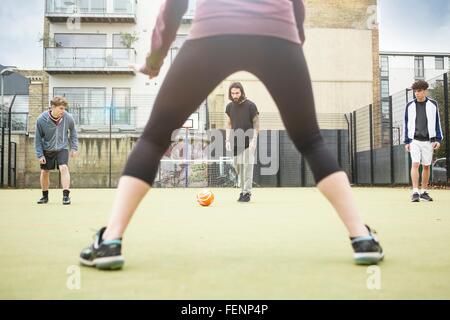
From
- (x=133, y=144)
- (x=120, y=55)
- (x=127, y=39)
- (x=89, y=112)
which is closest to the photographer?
(x=133, y=144)

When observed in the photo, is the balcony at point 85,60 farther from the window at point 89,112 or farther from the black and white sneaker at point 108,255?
the black and white sneaker at point 108,255

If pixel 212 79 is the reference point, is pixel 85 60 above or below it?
above

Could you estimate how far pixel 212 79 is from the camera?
244 cm

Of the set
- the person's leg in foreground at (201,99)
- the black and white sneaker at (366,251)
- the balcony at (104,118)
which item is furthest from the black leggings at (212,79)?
the balcony at (104,118)

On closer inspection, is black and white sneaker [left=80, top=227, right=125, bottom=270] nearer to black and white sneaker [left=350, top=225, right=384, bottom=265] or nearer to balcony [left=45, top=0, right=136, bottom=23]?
black and white sneaker [left=350, top=225, right=384, bottom=265]

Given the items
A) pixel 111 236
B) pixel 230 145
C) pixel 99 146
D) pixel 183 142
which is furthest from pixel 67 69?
pixel 111 236

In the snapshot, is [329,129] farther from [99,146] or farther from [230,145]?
[230,145]

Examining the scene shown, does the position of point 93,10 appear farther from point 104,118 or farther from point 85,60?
point 104,118

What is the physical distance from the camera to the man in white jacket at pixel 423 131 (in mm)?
8852

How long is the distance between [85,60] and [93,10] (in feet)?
10.6

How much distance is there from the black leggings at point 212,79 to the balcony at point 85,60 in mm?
27211

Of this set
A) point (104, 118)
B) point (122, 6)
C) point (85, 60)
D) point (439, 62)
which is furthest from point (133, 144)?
point (439, 62)

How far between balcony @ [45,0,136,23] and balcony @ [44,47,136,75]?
2.09 meters

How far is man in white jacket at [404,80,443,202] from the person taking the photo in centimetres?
885
